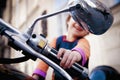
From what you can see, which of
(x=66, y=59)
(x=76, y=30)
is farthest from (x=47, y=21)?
(x=66, y=59)

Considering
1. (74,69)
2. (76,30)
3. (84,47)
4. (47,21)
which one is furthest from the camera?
(47,21)

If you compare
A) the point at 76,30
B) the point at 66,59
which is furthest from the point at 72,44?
the point at 66,59

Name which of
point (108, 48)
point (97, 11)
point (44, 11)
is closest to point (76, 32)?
point (97, 11)

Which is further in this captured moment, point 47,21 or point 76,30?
point 47,21

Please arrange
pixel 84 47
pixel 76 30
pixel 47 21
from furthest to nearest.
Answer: pixel 47 21, pixel 76 30, pixel 84 47

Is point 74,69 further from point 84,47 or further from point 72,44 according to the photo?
point 72,44

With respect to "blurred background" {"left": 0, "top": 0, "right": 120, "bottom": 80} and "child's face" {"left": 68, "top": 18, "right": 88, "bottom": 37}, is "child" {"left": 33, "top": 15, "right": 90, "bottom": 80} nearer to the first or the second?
"child's face" {"left": 68, "top": 18, "right": 88, "bottom": 37}

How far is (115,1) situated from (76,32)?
1.72 ft

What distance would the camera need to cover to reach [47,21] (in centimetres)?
228

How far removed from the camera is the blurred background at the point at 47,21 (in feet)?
4.54

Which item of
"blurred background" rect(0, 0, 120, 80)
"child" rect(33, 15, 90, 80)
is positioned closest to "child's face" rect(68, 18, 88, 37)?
"child" rect(33, 15, 90, 80)

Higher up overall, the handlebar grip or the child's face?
the child's face

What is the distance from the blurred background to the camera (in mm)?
1383

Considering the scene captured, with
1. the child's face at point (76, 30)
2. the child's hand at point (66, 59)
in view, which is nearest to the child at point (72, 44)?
the child's face at point (76, 30)
